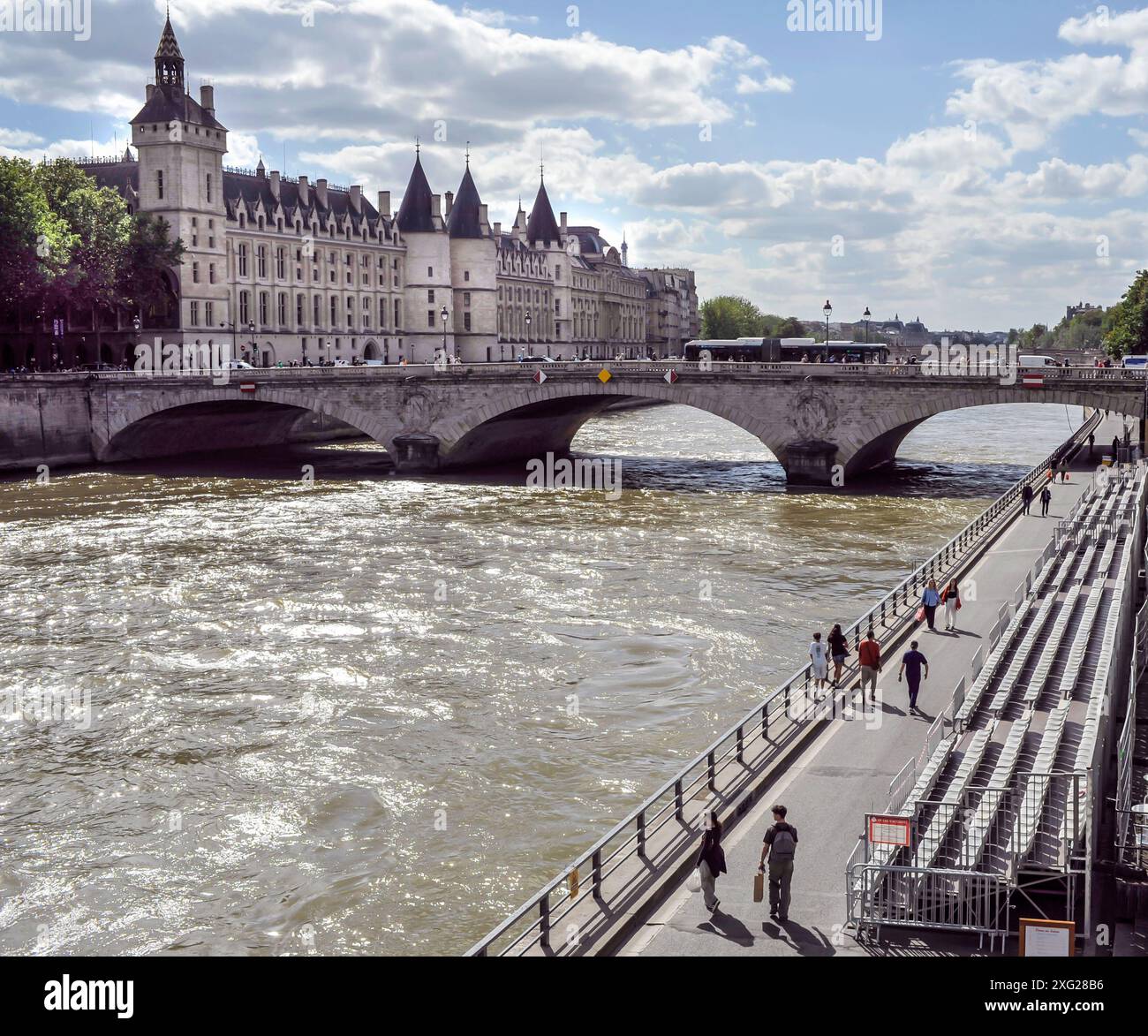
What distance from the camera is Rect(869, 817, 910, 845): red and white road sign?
1294cm

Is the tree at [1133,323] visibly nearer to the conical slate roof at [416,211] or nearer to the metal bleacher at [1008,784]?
the conical slate roof at [416,211]

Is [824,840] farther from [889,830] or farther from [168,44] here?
[168,44]

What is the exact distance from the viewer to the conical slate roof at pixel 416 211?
111 m

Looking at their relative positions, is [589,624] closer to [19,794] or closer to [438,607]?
[438,607]

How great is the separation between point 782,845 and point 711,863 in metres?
0.83

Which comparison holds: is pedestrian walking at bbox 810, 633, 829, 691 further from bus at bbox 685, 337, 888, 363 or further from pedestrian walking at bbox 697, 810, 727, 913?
bus at bbox 685, 337, 888, 363

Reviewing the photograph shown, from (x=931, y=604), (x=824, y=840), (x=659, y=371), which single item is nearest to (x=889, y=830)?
(x=824, y=840)

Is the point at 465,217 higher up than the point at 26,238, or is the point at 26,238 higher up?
the point at 465,217

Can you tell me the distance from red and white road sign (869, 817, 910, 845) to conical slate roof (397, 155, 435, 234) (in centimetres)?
10345

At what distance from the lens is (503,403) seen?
196 ft

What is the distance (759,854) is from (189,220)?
82310 millimetres

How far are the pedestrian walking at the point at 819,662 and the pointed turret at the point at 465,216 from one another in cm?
9750

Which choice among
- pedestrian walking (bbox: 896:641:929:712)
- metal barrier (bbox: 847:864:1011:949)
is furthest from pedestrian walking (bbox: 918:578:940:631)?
metal barrier (bbox: 847:864:1011:949)
